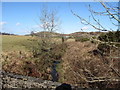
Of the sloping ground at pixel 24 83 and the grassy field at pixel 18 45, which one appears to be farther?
the grassy field at pixel 18 45

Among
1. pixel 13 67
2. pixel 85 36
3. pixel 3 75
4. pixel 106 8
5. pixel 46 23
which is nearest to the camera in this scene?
pixel 106 8

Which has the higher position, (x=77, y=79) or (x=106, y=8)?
(x=106, y=8)

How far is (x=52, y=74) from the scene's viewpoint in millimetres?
12141

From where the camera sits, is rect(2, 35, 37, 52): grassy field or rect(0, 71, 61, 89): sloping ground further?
rect(2, 35, 37, 52): grassy field

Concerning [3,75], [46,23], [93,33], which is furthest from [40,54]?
[93,33]

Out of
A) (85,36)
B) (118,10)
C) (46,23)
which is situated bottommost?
(85,36)

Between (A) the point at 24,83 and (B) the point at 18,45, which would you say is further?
(B) the point at 18,45

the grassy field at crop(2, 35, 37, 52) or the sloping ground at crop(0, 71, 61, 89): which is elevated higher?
the grassy field at crop(2, 35, 37, 52)

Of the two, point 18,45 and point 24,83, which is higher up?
point 18,45

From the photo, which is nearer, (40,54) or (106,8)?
(106,8)

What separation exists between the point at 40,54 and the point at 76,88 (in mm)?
8107

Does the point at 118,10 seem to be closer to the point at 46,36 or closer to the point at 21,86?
the point at 21,86

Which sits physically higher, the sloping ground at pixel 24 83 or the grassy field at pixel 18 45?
the grassy field at pixel 18 45

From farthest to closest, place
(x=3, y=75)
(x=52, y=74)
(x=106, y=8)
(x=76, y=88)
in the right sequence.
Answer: (x=52, y=74), (x=3, y=75), (x=76, y=88), (x=106, y=8)
